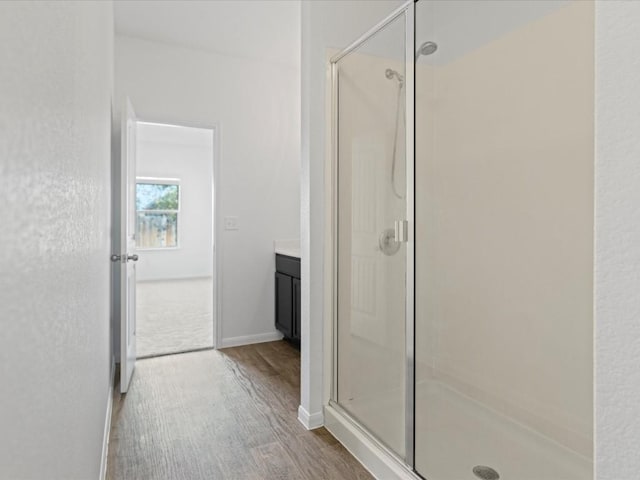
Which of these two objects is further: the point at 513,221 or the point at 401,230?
the point at 513,221

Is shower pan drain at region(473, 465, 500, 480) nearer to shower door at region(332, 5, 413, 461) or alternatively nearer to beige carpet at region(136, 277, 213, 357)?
shower door at region(332, 5, 413, 461)

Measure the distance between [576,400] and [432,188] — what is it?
126 cm

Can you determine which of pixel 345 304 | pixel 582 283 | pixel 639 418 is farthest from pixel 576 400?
pixel 639 418

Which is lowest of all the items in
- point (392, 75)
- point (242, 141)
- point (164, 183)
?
point (392, 75)

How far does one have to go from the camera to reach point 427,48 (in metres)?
2.05

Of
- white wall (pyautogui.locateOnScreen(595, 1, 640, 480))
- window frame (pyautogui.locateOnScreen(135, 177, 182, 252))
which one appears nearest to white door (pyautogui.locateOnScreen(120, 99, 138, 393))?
white wall (pyautogui.locateOnScreen(595, 1, 640, 480))

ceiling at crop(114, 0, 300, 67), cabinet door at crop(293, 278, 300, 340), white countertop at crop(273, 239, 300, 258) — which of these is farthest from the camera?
white countertop at crop(273, 239, 300, 258)

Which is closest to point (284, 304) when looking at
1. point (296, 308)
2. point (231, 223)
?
point (296, 308)

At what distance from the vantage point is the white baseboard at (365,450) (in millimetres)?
1727

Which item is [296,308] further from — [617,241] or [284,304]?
[617,241]

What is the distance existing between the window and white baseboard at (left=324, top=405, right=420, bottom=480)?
692 cm

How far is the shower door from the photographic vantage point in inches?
72.7

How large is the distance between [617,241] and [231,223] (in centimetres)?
344

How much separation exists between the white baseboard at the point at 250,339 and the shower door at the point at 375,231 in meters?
1.75
